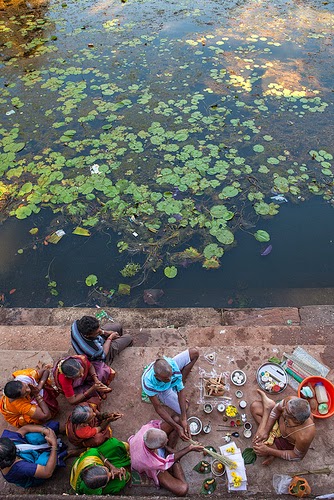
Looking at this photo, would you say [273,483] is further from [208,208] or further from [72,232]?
[72,232]

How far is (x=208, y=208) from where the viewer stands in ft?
18.8

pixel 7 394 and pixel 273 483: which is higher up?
pixel 7 394

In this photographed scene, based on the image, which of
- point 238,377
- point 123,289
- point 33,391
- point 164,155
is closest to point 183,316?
point 123,289

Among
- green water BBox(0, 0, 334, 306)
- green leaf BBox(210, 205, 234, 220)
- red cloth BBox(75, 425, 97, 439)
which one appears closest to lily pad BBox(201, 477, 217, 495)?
red cloth BBox(75, 425, 97, 439)

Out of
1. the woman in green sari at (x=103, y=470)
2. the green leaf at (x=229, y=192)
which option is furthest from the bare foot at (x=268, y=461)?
the green leaf at (x=229, y=192)

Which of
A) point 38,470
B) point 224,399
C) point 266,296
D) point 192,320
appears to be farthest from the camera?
point 266,296

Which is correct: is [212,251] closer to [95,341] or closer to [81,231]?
[81,231]

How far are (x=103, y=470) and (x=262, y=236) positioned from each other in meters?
3.95

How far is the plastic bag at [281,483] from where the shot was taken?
2.84 metres

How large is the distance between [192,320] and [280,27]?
30.3 feet

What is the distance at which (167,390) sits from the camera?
315 cm

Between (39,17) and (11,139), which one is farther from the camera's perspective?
(39,17)

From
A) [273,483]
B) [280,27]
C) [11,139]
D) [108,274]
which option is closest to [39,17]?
[11,139]

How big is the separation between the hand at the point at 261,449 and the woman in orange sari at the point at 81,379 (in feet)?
4.58
